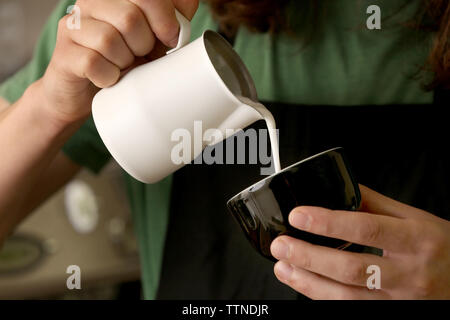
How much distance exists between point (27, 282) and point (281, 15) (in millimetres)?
1008

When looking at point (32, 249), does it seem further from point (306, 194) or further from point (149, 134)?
point (306, 194)

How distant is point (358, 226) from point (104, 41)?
13.0 inches

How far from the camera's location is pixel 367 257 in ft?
1.70

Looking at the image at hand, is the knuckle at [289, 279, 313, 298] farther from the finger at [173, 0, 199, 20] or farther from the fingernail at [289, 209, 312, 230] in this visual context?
the finger at [173, 0, 199, 20]

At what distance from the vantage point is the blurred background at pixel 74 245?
Result: 142 centimetres

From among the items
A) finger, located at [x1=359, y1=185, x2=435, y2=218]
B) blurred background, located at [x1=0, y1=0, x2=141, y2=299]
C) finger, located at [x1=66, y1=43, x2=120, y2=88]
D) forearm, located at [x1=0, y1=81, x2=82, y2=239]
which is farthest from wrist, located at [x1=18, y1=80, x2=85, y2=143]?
blurred background, located at [x1=0, y1=0, x2=141, y2=299]

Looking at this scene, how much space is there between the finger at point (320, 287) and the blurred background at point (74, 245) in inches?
40.5

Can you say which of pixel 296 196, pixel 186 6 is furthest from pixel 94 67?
pixel 296 196

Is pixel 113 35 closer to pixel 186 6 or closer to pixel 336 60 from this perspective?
pixel 186 6

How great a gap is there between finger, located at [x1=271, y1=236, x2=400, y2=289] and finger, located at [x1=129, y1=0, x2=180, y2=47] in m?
0.26

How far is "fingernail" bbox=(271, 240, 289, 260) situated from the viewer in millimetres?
521

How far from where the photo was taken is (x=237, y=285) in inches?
32.6

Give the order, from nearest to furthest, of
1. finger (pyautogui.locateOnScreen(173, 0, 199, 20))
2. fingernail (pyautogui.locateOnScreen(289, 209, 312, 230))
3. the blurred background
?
fingernail (pyautogui.locateOnScreen(289, 209, 312, 230)) < finger (pyautogui.locateOnScreen(173, 0, 199, 20)) < the blurred background

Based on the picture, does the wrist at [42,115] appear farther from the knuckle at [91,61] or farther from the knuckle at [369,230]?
the knuckle at [369,230]
